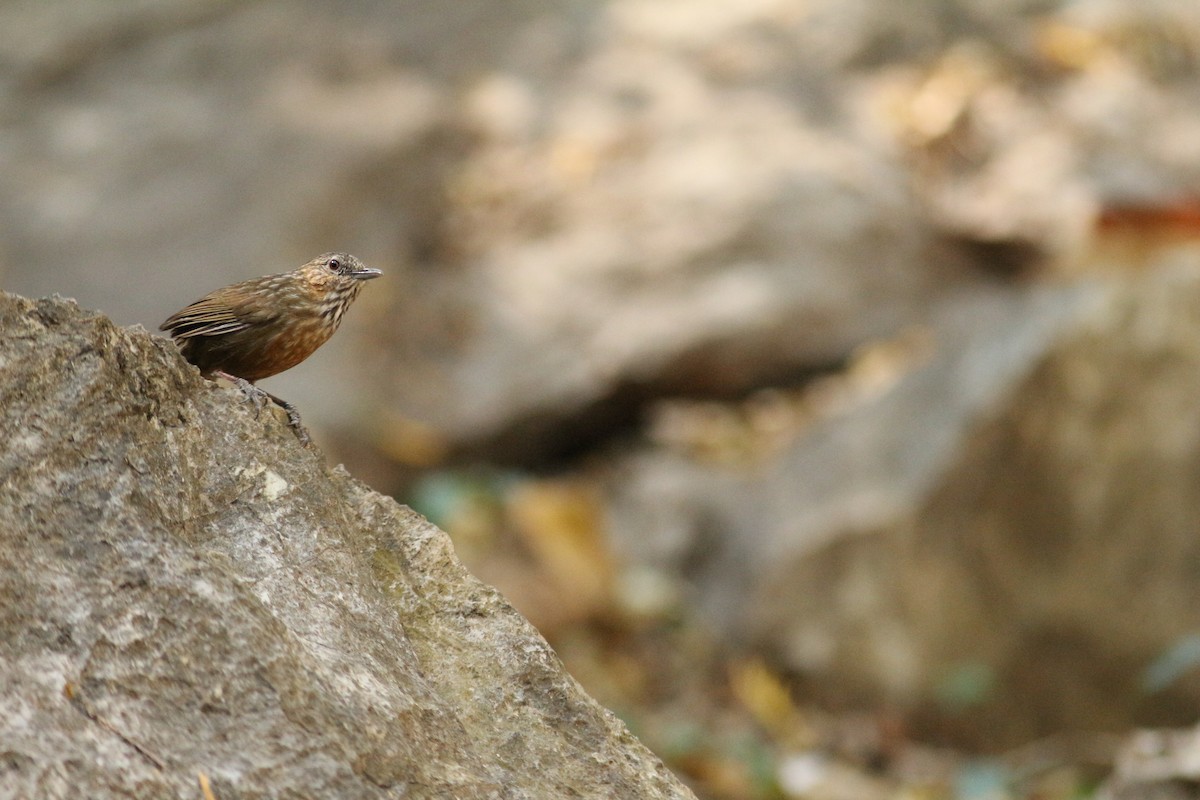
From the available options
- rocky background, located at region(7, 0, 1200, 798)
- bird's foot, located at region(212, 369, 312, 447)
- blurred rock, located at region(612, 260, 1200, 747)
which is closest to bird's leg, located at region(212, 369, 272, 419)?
bird's foot, located at region(212, 369, 312, 447)

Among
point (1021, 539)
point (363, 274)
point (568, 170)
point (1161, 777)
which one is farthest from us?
point (568, 170)

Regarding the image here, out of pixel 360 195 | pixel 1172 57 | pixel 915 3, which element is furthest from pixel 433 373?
pixel 1172 57

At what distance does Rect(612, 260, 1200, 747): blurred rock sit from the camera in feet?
25.3

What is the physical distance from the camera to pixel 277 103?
1052cm

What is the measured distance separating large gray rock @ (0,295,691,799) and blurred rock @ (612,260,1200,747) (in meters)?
5.28

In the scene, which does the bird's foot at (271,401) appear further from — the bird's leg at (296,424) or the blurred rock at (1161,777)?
the blurred rock at (1161,777)

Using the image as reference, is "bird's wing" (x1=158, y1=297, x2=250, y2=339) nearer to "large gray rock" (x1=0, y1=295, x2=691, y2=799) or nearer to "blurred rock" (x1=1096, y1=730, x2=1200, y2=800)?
"large gray rock" (x1=0, y1=295, x2=691, y2=799)

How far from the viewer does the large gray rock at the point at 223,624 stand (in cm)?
237

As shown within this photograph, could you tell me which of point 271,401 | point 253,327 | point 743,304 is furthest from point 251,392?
point 743,304

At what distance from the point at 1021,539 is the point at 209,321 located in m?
5.41

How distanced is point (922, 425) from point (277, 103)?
17.2 ft

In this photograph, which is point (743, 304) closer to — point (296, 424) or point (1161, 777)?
point (1161, 777)

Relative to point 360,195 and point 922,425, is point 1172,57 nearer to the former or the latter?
point 922,425

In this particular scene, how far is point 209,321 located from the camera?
3850mm
